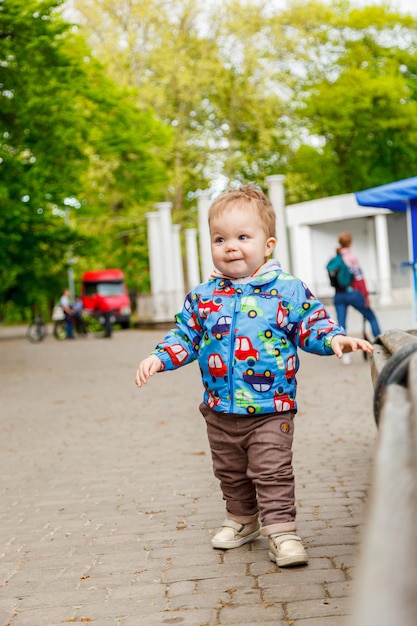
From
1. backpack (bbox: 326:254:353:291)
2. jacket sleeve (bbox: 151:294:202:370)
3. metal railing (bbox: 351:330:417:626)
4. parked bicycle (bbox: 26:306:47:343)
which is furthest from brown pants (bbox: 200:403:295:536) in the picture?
parked bicycle (bbox: 26:306:47:343)

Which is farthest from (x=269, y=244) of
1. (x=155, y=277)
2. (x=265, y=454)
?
(x=155, y=277)

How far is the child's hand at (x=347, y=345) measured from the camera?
3959mm

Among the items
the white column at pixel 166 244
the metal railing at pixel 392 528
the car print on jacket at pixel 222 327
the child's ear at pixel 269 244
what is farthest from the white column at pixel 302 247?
the metal railing at pixel 392 528

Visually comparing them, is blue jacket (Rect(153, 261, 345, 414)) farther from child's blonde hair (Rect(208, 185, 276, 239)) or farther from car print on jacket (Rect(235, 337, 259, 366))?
child's blonde hair (Rect(208, 185, 276, 239))

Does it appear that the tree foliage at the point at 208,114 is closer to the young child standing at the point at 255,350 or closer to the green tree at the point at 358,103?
the green tree at the point at 358,103

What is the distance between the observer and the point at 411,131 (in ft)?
172

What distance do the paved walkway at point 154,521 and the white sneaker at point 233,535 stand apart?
42 mm

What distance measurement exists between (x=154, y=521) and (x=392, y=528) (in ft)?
12.5

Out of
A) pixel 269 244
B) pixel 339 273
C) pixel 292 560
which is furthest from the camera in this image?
pixel 339 273

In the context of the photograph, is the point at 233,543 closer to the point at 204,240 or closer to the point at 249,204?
the point at 249,204

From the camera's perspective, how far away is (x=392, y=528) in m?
1.86

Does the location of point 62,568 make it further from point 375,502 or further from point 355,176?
point 355,176

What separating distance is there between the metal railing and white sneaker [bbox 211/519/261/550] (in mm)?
2435

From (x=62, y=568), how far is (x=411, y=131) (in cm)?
4994
